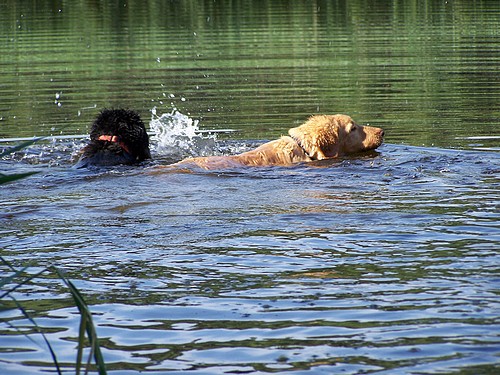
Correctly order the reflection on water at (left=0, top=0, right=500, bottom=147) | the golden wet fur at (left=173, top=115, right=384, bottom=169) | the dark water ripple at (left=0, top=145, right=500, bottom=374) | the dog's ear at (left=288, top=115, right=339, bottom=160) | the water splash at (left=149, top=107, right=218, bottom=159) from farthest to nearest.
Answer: the reflection on water at (left=0, top=0, right=500, bottom=147)
the water splash at (left=149, top=107, right=218, bottom=159)
the dog's ear at (left=288, top=115, right=339, bottom=160)
the golden wet fur at (left=173, top=115, right=384, bottom=169)
the dark water ripple at (left=0, top=145, right=500, bottom=374)

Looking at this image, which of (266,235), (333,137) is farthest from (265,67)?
(266,235)

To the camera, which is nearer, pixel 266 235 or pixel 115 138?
pixel 266 235

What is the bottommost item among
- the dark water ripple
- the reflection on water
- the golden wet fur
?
the dark water ripple

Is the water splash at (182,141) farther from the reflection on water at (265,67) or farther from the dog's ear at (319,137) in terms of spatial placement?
the dog's ear at (319,137)

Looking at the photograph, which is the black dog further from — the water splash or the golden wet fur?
the water splash

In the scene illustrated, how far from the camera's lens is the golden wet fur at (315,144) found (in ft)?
36.4

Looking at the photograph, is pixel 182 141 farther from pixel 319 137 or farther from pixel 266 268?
pixel 266 268

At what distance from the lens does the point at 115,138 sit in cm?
1130

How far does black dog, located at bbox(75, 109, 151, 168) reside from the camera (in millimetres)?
11154

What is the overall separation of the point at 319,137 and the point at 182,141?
99.3 inches

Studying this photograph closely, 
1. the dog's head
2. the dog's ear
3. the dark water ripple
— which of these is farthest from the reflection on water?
the dark water ripple

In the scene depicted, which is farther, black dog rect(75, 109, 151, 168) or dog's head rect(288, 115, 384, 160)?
dog's head rect(288, 115, 384, 160)

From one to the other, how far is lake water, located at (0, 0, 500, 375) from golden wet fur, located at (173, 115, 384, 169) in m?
0.33

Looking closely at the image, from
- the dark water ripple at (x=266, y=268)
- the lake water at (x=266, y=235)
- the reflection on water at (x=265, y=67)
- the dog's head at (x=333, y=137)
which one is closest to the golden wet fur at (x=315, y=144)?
the dog's head at (x=333, y=137)
